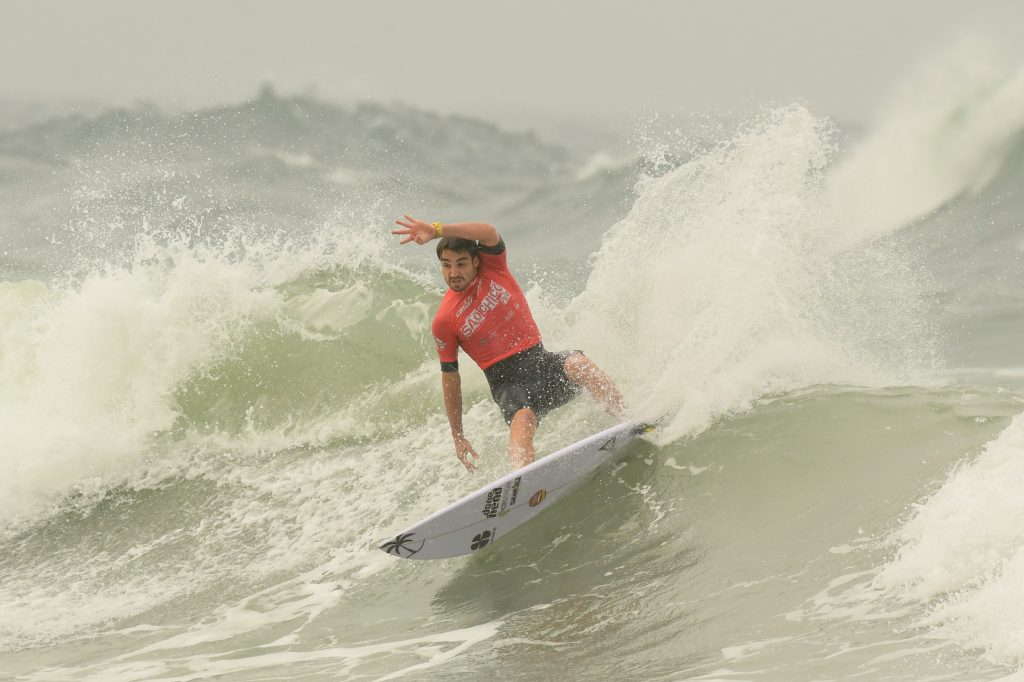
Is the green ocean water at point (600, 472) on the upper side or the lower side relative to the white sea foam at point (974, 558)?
upper

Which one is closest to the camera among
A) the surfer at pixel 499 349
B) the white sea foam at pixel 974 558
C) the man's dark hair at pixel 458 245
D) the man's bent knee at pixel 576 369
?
the white sea foam at pixel 974 558

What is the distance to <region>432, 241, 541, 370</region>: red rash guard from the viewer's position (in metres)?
6.29

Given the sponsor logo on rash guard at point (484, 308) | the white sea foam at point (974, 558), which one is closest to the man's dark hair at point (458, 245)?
the sponsor logo on rash guard at point (484, 308)

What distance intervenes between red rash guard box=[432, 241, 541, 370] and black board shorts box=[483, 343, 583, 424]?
58mm

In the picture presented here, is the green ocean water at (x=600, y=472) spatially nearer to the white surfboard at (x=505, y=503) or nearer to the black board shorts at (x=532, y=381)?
the white surfboard at (x=505, y=503)

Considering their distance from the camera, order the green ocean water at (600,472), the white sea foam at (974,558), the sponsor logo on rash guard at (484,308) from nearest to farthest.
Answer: the white sea foam at (974,558)
the green ocean water at (600,472)
the sponsor logo on rash guard at (484,308)

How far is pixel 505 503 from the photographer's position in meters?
6.07

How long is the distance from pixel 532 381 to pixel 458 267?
0.87 meters

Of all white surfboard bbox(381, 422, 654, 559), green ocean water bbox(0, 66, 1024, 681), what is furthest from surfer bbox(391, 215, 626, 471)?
Answer: green ocean water bbox(0, 66, 1024, 681)

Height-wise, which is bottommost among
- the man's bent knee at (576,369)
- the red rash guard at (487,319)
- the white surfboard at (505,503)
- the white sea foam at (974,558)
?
the white sea foam at (974,558)

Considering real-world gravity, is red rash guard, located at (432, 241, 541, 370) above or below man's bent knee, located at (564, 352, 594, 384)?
above

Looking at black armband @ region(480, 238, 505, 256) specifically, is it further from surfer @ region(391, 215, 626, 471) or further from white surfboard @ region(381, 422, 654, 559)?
white surfboard @ region(381, 422, 654, 559)

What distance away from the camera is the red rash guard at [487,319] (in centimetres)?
629

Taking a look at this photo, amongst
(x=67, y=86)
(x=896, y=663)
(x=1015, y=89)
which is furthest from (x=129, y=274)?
(x=67, y=86)
